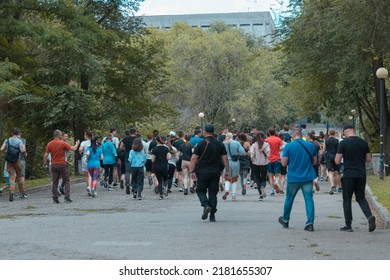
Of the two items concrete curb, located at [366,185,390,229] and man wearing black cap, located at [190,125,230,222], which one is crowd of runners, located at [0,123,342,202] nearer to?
concrete curb, located at [366,185,390,229]

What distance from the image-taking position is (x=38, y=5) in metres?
27.7

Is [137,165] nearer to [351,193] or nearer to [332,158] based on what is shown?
[332,158]

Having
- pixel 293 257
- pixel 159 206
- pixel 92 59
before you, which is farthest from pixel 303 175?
pixel 92 59

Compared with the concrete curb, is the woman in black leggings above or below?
above

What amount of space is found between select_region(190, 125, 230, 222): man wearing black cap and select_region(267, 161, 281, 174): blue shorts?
28.0 feet


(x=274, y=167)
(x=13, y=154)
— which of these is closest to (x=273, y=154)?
(x=274, y=167)

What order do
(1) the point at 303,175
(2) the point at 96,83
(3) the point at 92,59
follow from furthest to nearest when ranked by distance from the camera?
1. (2) the point at 96,83
2. (3) the point at 92,59
3. (1) the point at 303,175

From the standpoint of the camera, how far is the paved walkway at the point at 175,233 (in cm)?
1095

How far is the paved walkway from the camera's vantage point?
431 inches

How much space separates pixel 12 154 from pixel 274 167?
7502 mm

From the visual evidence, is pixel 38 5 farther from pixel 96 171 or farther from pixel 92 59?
pixel 92 59

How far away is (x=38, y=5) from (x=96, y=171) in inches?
254

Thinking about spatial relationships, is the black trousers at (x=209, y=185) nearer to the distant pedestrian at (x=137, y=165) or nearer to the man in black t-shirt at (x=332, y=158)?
the distant pedestrian at (x=137, y=165)

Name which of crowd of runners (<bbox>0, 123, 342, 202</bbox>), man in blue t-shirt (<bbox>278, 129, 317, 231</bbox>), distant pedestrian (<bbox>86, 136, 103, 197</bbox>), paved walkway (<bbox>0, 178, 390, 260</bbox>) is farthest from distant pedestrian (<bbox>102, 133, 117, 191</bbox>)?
man in blue t-shirt (<bbox>278, 129, 317, 231</bbox>)
